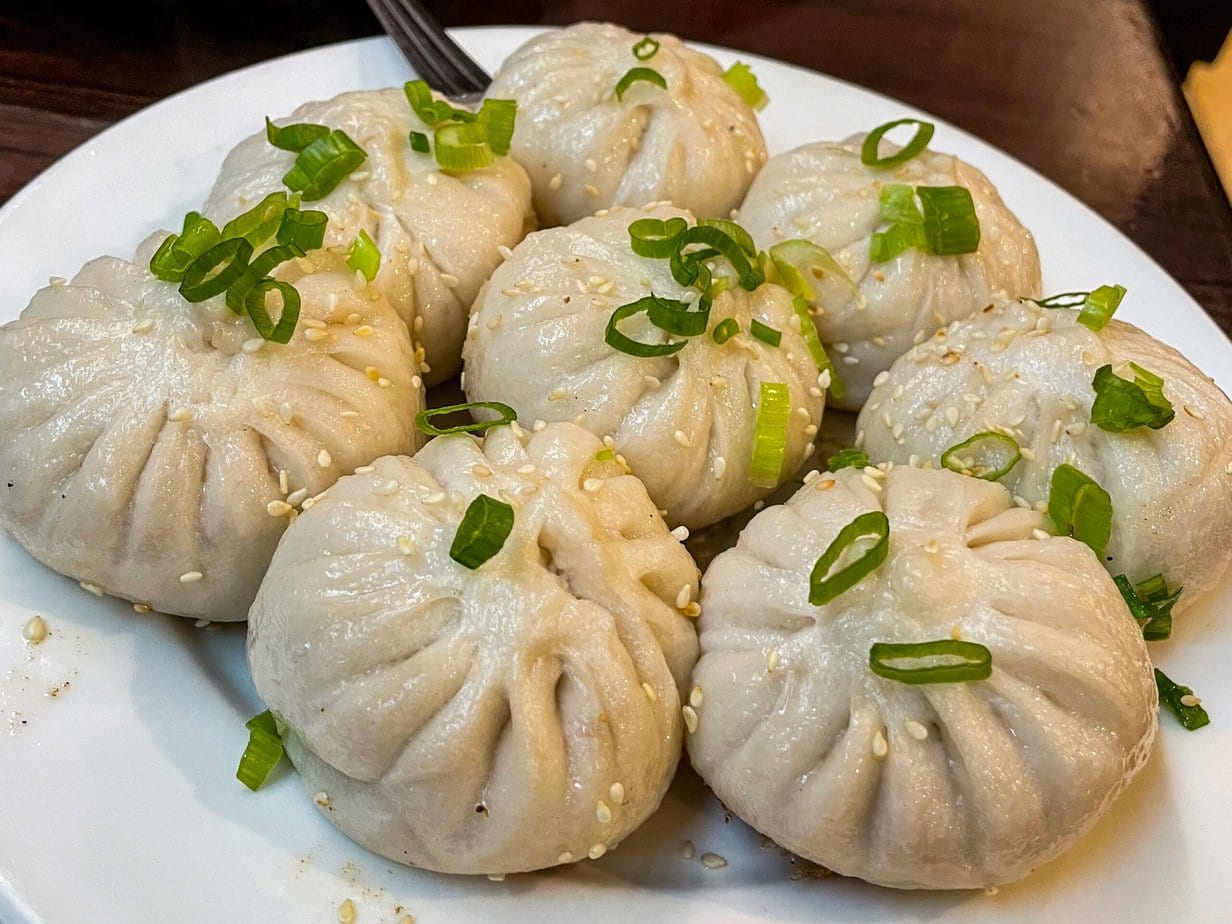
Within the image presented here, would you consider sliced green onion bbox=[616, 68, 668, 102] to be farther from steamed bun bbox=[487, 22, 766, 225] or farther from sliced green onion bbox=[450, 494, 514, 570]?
sliced green onion bbox=[450, 494, 514, 570]

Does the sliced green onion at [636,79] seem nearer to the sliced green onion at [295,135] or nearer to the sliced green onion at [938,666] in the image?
the sliced green onion at [295,135]

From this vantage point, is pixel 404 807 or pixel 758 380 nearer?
pixel 404 807

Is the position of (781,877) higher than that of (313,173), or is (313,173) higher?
(313,173)

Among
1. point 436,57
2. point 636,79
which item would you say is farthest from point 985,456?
point 436,57

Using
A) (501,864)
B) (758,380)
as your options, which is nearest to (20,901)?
(501,864)

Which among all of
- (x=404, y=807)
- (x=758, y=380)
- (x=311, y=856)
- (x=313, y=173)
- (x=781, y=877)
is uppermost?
(x=313, y=173)

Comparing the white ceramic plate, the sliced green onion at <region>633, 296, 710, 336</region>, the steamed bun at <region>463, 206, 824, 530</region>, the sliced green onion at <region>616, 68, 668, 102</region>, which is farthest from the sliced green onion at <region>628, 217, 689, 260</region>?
the white ceramic plate

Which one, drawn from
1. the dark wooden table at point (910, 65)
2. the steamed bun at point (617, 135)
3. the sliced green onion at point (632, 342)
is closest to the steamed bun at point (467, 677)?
the sliced green onion at point (632, 342)

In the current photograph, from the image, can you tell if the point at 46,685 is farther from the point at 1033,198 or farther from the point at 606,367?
the point at 1033,198
